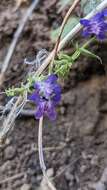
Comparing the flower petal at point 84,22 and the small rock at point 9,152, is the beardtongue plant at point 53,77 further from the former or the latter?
the small rock at point 9,152

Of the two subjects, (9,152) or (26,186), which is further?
(9,152)

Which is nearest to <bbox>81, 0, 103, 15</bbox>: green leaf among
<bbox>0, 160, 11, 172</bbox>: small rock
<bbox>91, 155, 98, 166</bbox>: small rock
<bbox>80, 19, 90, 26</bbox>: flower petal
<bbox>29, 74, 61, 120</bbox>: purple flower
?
<bbox>80, 19, 90, 26</bbox>: flower petal

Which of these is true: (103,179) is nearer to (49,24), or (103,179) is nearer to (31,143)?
(31,143)

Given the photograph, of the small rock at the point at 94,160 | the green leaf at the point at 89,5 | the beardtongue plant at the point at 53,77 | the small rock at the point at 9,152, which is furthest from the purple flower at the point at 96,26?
the small rock at the point at 9,152

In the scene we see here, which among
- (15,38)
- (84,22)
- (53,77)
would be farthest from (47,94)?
(15,38)

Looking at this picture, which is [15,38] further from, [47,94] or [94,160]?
[47,94]
